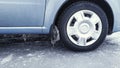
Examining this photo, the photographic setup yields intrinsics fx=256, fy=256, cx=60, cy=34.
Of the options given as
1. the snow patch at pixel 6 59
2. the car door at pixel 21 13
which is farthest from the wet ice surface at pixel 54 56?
the car door at pixel 21 13

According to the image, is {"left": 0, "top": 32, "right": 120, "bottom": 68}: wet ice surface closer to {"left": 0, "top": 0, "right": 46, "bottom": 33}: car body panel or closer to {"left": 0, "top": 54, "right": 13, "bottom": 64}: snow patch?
{"left": 0, "top": 54, "right": 13, "bottom": 64}: snow patch

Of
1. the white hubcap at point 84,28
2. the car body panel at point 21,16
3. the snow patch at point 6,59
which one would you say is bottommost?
the snow patch at point 6,59

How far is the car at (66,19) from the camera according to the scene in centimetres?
355

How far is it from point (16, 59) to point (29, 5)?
785 mm

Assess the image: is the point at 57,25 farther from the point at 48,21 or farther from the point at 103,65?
the point at 103,65

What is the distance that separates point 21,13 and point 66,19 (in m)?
0.65

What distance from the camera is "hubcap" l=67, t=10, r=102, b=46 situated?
147 inches

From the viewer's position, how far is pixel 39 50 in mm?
3990

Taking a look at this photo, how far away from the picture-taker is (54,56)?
3.74 meters

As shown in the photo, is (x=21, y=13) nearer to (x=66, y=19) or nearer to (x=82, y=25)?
(x=66, y=19)

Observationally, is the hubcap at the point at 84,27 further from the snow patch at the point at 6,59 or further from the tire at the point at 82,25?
the snow patch at the point at 6,59

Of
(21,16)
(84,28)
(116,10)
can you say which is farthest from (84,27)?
(21,16)

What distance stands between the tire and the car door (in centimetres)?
36

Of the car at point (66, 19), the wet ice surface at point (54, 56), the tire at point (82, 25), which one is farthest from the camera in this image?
the tire at point (82, 25)
